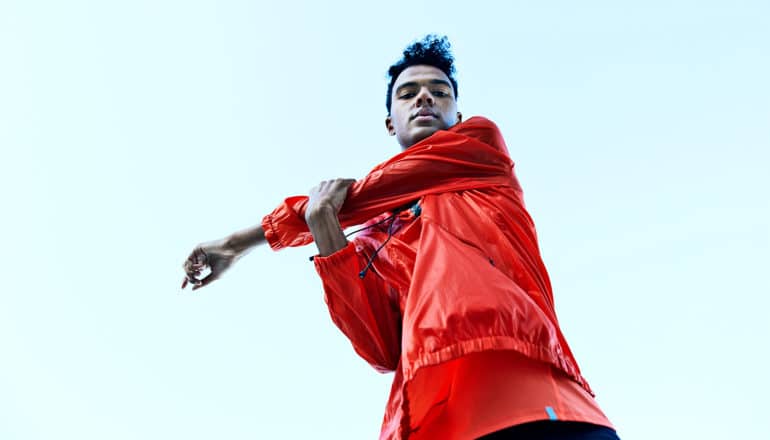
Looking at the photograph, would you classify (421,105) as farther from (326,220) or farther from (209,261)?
(209,261)

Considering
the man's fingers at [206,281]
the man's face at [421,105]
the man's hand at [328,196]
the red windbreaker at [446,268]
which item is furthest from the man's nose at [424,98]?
the man's fingers at [206,281]

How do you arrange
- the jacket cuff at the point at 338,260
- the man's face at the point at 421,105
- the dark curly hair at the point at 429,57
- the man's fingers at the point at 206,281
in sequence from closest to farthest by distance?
the jacket cuff at the point at 338,260 < the man's fingers at the point at 206,281 < the man's face at the point at 421,105 < the dark curly hair at the point at 429,57

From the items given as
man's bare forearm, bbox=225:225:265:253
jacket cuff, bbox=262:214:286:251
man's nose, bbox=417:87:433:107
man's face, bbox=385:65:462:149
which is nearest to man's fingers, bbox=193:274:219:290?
man's bare forearm, bbox=225:225:265:253

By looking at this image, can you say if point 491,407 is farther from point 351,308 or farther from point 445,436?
point 351,308

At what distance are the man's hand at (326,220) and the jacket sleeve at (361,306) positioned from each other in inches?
1.2

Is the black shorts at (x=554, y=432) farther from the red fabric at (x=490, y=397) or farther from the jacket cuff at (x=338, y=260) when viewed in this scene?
the jacket cuff at (x=338, y=260)

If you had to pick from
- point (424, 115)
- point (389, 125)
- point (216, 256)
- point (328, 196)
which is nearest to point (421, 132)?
point (424, 115)

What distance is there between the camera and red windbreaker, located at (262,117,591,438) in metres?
1.64

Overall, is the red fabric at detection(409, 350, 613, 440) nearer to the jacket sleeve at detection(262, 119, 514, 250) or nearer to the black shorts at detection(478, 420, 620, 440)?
the black shorts at detection(478, 420, 620, 440)

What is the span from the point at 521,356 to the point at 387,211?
0.62 meters

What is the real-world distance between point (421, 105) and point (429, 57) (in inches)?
9.9

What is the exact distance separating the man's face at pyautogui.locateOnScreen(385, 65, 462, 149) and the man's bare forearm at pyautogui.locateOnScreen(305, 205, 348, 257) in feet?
1.82

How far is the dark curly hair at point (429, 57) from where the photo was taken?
8.70 ft

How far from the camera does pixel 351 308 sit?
2049 mm
